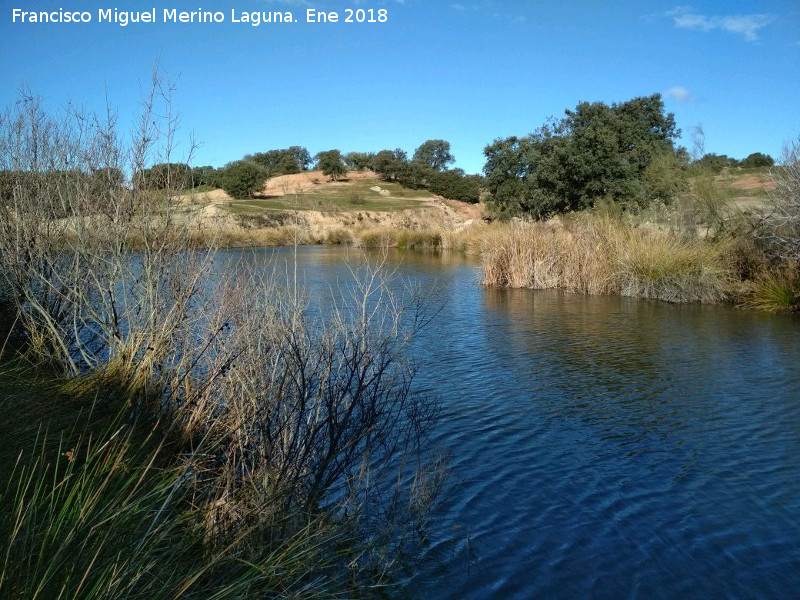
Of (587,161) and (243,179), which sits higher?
(243,179)

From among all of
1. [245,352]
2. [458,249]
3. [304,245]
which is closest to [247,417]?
[245,352]

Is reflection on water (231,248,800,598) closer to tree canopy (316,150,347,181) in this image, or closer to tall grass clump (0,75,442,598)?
tall grass clump (0,75,442,598)

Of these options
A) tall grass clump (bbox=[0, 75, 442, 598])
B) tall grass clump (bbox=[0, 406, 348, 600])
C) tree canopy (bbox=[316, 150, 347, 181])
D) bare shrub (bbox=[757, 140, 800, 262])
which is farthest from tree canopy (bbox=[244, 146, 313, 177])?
tall grass clump (bbox=[0, 406, 348, 600])

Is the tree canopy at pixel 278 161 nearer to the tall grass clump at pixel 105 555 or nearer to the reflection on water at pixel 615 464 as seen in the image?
the reflection on water at pixel 615 464

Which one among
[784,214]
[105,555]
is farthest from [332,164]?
[105,555]

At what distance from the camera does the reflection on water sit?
4.60 meters

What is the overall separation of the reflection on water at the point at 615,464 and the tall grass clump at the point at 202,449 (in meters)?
0.56

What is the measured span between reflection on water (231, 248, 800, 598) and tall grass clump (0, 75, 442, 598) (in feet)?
1.85

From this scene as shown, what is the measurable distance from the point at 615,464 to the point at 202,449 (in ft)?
12.9

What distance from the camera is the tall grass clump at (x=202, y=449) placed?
275 centimetres

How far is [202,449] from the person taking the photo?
5.07 metres

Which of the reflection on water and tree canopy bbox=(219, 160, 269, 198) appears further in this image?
tree canopy bbox=(219, 160, 269, 198)

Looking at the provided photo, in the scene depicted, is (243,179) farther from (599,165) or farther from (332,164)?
(599,165)

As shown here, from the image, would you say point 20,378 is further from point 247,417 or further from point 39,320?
point 247,417
